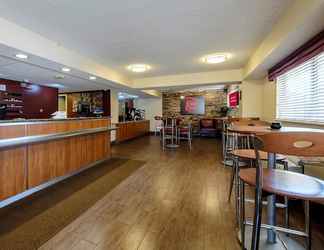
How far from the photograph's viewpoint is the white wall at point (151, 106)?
32.4ft

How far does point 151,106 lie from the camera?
1002 centimetres

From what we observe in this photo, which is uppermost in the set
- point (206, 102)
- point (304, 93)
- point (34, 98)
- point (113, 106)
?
point (206, 102)

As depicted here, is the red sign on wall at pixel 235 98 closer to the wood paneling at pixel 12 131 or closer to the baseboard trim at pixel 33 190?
the baseboard trim at pixel 33 190

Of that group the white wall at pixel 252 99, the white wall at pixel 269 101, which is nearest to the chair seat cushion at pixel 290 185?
the white wall at pixel 269 101

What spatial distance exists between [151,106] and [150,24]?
7477mm

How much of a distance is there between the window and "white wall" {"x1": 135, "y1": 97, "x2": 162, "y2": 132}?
22.1 feet

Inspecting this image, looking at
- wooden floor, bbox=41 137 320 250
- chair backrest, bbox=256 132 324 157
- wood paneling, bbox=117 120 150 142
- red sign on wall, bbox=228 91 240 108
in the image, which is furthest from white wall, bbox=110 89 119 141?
chair backrest, bbox=256 132 324 157

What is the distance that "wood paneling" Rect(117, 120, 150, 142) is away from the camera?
23.0ft

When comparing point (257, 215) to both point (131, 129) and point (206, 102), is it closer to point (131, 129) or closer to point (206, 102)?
point (131, 129)

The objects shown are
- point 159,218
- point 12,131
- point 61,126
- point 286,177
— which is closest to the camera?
point 286,177

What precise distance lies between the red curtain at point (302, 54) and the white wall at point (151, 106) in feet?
22.3

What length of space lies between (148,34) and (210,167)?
2.76 m

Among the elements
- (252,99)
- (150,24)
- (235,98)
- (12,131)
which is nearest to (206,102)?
(235,98)

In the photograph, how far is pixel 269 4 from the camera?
2109mm
